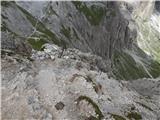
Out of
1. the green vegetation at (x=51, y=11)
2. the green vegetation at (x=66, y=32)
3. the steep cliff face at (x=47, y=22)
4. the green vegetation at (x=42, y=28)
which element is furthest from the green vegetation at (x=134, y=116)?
the green vegetation at (x=51, y=11)

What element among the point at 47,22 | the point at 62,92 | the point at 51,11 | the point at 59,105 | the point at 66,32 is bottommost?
the point at 59,105

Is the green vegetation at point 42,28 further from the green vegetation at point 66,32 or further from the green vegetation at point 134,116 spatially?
the green vegetation at point 134,116

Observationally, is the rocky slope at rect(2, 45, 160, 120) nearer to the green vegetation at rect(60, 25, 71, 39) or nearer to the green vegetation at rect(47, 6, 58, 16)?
the green vegetation at rect(60, 25, 71, 39)

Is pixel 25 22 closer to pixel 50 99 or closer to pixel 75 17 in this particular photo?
pixel 75 17

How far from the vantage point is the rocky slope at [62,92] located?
3934cm

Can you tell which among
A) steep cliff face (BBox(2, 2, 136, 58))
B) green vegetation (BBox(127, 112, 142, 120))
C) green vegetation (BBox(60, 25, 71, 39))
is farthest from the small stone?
green vegetation (BBox(60, 25, 71, 39))

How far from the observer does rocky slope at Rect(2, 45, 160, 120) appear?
39.3 m

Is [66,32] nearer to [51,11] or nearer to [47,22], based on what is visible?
[51,11]

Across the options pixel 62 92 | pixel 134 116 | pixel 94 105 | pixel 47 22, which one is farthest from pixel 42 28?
pixel 94 105

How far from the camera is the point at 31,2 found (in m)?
154

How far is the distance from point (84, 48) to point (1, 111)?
448 feet

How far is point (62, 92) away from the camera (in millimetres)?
42375

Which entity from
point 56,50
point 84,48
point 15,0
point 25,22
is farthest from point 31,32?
point 56,50

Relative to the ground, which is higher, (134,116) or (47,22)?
(47,22)
